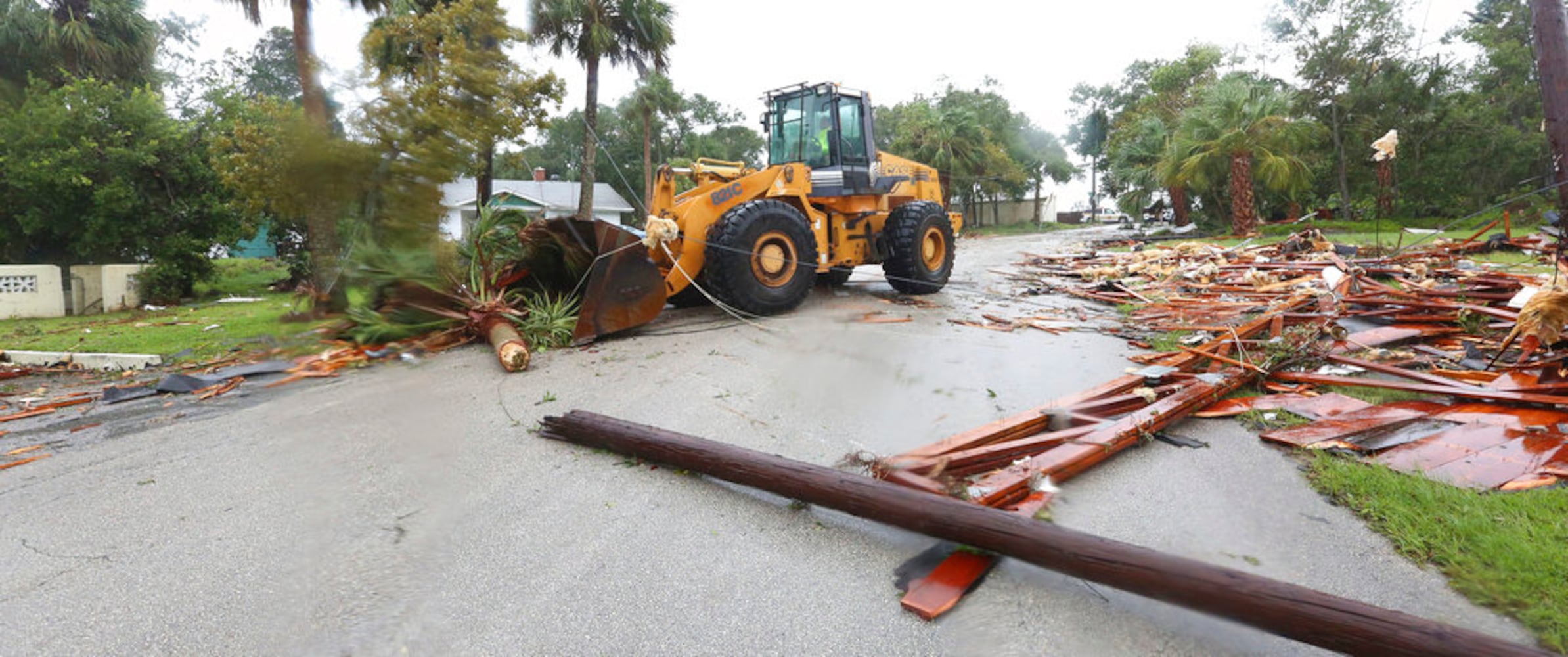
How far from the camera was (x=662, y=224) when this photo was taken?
650 cm

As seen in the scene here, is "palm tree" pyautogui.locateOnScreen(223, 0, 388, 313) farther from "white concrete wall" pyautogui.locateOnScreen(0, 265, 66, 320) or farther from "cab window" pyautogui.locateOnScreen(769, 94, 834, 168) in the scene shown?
"white concrete wall" pyautogui.locateOnScreen(0, 265, 66, 320)

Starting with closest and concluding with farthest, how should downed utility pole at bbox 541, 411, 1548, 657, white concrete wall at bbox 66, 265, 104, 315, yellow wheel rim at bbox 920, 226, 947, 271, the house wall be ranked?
1. downed utility pole at bbox 541, 411, 1548, 657
2. yellow wheel rim at bbox 920, 226, 947, 271
3. white concrete wall at bbox 66, 265, 104, 315
4. the house wall

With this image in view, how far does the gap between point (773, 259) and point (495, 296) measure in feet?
9.31

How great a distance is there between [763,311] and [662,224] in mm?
1604

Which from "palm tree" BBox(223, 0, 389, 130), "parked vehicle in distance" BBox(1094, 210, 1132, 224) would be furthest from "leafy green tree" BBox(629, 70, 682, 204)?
"parked vehicle in distance" BBox(1094, 210, 1132, 224)

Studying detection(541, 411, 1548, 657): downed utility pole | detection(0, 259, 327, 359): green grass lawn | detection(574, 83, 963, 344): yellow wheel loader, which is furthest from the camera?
detection(574, 83, 963, 344): yellow wheel loader

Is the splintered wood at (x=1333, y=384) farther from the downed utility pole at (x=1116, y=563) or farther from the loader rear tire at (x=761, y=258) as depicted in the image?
the loader rear tire at (x=761, y=258)

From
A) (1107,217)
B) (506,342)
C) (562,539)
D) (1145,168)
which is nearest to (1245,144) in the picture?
(1145,168)

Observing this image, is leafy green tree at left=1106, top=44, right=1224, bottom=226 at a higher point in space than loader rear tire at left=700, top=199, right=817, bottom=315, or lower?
higher

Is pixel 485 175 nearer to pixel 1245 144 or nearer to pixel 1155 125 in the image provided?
pixel 1245 144

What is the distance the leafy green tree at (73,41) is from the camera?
50.8 ft

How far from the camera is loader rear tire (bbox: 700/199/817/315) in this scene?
277 inches

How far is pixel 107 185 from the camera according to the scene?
1430cm

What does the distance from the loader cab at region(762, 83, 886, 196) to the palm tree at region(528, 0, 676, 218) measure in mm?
10723
